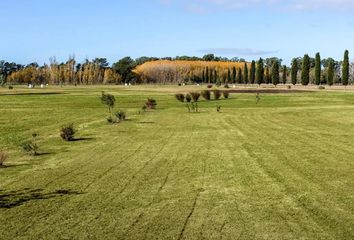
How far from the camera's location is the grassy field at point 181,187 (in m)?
11.7

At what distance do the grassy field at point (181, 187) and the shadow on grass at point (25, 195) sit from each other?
0.10 ft

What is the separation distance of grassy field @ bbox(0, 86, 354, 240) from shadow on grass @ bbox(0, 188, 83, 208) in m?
0.03

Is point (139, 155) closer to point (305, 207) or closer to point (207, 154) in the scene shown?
point (207, 154)

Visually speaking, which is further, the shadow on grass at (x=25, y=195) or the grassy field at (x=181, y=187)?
the shadow on grass at (x=25, y=195)

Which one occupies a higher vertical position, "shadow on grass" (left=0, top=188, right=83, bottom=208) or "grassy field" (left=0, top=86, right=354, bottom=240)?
"shadow on grass" (left=0, top=188, right=83, bottom=208)

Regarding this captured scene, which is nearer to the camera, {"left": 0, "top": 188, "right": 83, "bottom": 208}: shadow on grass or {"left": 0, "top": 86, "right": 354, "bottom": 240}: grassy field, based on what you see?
{"left": 0, "top": 86, "right": 354, "bottom": 240}: grassy field

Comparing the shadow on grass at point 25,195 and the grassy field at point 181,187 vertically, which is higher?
the shadow on grass at point 25,195

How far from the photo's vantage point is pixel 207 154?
22.9 m

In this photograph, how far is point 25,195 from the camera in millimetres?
14969

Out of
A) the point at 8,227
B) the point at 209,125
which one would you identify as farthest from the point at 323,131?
the point at 8,227

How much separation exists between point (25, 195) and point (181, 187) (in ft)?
16.1

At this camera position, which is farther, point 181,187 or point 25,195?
point 181,187

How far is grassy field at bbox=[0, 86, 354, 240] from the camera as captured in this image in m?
11.7

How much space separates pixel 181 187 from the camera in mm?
15875
